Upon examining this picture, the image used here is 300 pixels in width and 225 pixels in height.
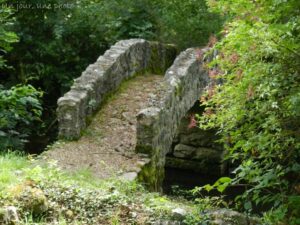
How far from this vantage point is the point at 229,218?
5621 mm

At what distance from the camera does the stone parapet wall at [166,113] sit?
8.47 meters

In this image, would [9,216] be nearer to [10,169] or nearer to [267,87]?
[10,169]

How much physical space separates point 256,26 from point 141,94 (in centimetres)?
586

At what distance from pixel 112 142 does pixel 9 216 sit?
419cm

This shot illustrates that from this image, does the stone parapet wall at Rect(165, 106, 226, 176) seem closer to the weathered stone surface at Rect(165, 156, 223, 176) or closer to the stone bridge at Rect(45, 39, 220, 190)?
the weathered stone surface at Rect(165, 156, 223, 176)

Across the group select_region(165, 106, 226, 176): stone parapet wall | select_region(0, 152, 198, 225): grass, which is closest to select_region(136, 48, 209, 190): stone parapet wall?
select_region(0, 152, 198, 225): grass

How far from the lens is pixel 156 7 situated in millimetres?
14438

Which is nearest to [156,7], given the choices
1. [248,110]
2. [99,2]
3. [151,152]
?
[99,2]

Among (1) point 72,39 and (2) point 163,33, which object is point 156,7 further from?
(1) point 72,39

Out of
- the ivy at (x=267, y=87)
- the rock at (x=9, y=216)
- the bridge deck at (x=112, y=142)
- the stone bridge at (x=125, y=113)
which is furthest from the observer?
the stone bridge at (x=125, y=113)

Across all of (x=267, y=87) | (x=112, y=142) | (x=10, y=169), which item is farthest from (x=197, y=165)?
(x=267, y=87)

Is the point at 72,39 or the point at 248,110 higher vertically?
the point at 72,39

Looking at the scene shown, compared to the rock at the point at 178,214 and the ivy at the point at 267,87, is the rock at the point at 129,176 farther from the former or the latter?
the ivy at the point at 267,87

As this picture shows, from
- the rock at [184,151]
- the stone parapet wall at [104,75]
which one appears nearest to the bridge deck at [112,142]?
the stone parapet wall at [104,75]
